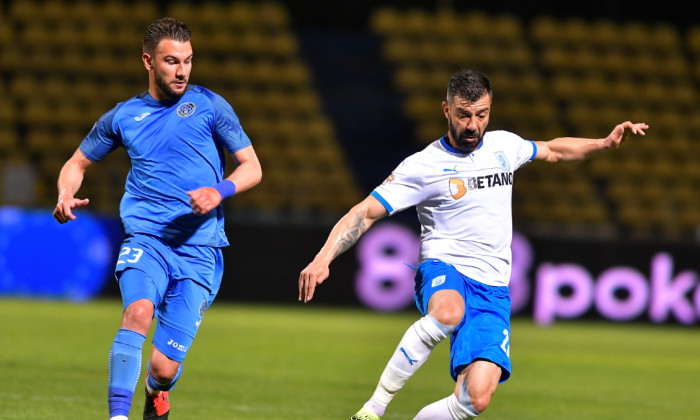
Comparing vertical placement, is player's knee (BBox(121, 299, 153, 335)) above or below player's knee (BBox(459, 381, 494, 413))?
above

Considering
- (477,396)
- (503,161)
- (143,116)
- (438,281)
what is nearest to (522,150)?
(503,161)

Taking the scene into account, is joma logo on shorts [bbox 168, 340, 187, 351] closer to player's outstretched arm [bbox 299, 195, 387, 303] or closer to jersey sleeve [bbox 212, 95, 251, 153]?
player's outstretched arm [bbox 299, 195, 387, 303]

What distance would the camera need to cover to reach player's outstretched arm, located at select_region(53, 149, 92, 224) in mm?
5793

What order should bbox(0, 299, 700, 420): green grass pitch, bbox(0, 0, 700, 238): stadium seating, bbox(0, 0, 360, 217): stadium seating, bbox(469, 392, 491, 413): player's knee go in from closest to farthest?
bbox(469, 392, 491, 413): player's knee < bbox(0, 299, 700, 420): green grass pitch < bbox(0, 0, 360, 217): stadium seating < bbox(0, 0, 700, 238): stadium seating

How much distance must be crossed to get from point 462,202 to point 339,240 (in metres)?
0.83

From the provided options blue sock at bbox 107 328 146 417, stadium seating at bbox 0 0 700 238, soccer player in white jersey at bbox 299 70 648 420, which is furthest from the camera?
stadium seating at bbox 0 0 700 238

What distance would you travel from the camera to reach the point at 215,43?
2128 centimetres

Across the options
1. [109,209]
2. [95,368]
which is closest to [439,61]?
[109,209]

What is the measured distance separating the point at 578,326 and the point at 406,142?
5845 millimetres

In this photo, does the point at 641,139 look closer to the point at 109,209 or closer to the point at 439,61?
the point at 439,61

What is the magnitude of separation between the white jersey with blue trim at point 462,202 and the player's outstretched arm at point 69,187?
1676mm

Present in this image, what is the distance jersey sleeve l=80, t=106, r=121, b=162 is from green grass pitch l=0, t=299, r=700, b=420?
1831mm

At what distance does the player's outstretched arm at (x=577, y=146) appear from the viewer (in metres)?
6.47

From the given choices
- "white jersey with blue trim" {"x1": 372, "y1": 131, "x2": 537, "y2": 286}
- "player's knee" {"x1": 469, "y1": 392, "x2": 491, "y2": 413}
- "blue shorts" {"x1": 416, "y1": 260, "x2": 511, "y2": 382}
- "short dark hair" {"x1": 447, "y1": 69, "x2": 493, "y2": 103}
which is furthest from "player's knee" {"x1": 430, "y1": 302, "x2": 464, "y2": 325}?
"short dark hair" {"x1": 447, "y1": 69, "x2": 493, "y2": 103}
